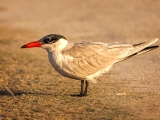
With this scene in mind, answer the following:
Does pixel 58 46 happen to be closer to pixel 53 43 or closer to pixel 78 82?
pixel 53 43

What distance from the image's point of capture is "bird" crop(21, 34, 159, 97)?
5795mm

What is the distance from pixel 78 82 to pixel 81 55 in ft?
3.90

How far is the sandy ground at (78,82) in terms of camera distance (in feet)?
17.7

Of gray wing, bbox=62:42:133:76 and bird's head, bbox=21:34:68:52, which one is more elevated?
bird's head, bbox=21:34:68:52

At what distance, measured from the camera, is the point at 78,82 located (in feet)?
23.0

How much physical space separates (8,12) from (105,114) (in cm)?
1218

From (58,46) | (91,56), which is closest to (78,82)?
(91,56)

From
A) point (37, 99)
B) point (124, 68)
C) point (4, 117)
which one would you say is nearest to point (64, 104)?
point (37, 99)

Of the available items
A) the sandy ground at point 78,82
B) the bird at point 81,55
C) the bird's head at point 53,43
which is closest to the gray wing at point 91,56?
the bird at point 81,55

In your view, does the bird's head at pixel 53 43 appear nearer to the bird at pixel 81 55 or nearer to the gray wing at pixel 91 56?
the bird at pixel 81 55

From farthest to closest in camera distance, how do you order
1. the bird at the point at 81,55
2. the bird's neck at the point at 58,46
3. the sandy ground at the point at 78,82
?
the bird's neck at the point at 58,46
the bird at the point at 81,55
the sandy ground at the point at 78,82

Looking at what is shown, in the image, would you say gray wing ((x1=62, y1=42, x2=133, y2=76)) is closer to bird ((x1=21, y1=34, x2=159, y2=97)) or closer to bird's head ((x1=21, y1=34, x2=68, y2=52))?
bird ((x1=21, y1=34, x2=159, y2=97))

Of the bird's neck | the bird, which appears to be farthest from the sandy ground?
the bird's neck

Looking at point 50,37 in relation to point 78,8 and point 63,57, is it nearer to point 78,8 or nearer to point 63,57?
point 63,57
